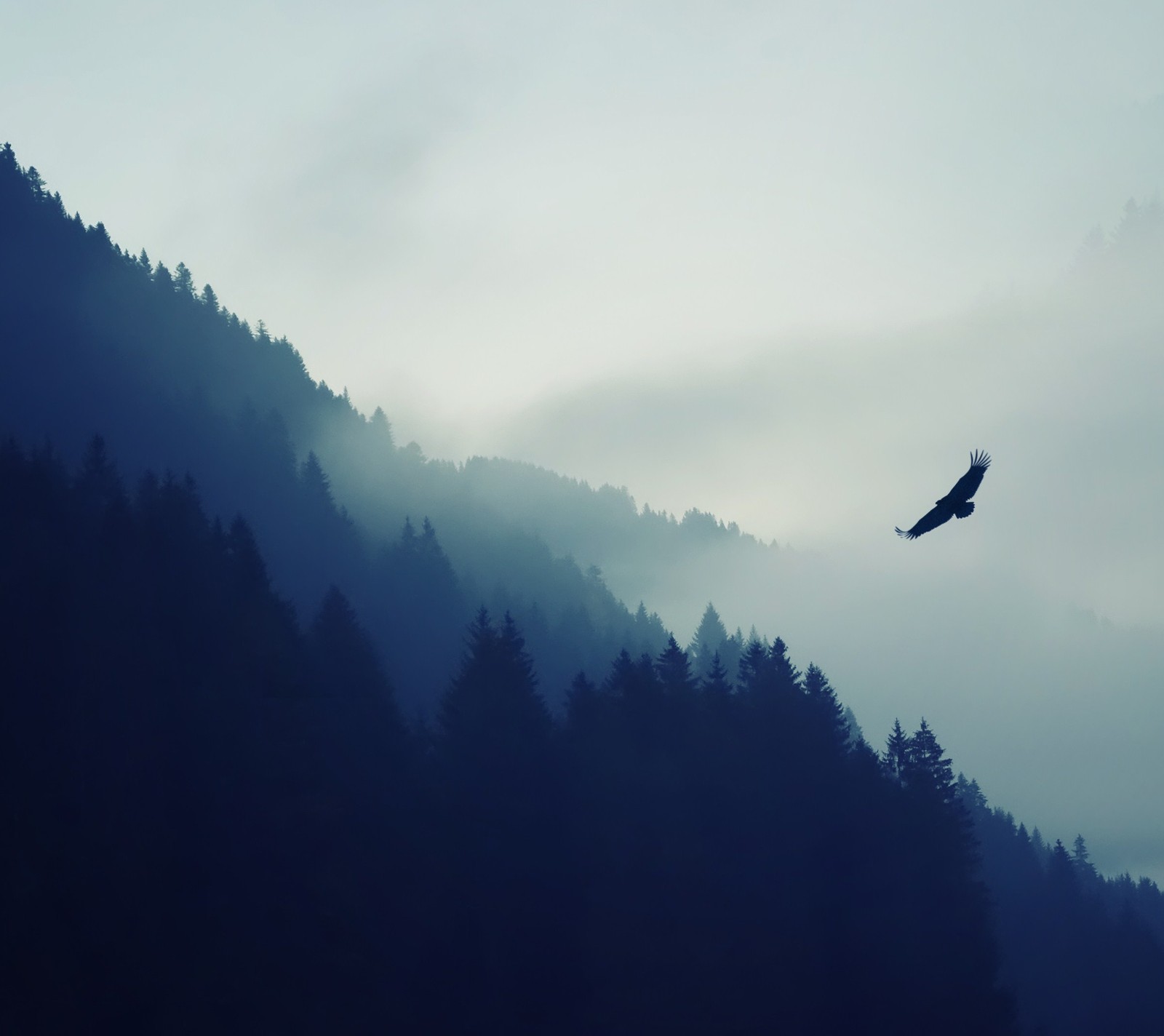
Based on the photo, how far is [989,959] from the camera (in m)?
44.4

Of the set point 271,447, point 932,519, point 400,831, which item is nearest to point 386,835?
point 400,831

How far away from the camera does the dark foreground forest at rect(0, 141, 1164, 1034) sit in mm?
31562

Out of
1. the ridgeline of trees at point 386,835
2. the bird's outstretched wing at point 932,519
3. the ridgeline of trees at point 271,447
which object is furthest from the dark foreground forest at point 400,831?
the bird's outstretched wing at point 932,519

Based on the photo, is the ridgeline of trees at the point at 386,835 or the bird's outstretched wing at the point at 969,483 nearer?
the bird's outstretched wing at the point at 969,483

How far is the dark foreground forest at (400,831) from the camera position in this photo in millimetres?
31562

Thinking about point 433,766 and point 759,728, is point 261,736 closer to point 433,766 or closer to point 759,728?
point 433,766

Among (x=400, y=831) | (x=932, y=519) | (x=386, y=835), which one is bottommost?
(x=386, y=835)

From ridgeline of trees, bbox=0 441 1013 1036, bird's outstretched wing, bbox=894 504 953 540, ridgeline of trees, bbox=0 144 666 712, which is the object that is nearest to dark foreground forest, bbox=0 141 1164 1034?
ridgeline of trees, bbox=0 441 1013 1036

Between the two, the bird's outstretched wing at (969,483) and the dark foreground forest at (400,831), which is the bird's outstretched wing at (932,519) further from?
the dark foreground forest at (400,831)

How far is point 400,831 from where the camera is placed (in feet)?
122

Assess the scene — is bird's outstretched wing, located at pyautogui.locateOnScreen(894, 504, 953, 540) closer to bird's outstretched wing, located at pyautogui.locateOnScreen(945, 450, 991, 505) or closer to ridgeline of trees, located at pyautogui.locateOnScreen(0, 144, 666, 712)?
bird's outstretched wing, located at pyautogui.locateOnScreen(945, 450, 991, 505)

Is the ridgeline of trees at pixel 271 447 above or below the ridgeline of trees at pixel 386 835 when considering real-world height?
above

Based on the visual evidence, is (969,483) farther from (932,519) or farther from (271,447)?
(271,447)

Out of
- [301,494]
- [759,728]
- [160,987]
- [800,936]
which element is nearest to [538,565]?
[301,494]
